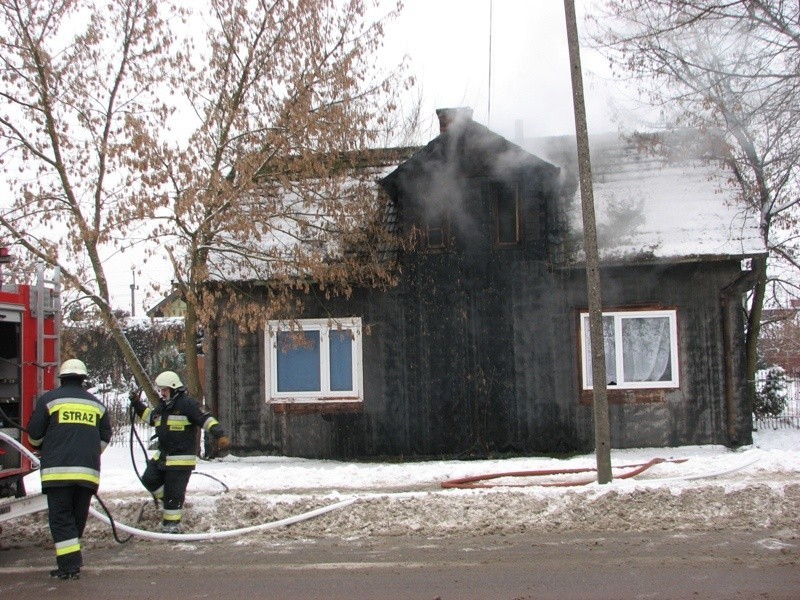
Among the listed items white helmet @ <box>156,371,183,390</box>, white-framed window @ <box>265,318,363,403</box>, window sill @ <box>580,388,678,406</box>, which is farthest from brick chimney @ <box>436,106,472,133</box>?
white helmet @ <box>156,371,183,390</box>

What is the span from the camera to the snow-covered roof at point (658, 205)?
473 inches

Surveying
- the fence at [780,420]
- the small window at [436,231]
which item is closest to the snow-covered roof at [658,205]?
the small window at [436,231]

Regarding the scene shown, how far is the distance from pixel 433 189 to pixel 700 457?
5847 millimetres

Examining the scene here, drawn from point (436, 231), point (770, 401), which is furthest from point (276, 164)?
point (770, 401)

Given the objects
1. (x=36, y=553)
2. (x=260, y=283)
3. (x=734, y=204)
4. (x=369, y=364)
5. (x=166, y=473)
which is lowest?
(x=36, y=553)

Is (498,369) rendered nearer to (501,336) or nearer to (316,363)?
(501,336)

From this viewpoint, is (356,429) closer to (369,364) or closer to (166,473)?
(369,364)

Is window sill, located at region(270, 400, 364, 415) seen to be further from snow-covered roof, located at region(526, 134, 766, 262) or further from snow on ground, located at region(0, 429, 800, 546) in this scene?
snow-covered roof, located at region(526, 134, 766, 262)

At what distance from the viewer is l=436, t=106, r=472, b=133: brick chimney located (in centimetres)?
1341

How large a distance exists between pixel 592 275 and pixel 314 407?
554 centimetres

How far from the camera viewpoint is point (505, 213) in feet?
42.0

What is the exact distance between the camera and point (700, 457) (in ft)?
36.6

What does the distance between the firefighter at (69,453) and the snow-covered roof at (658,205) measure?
8173 mm

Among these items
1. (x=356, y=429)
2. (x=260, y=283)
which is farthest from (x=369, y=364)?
(x=260, y=283)
